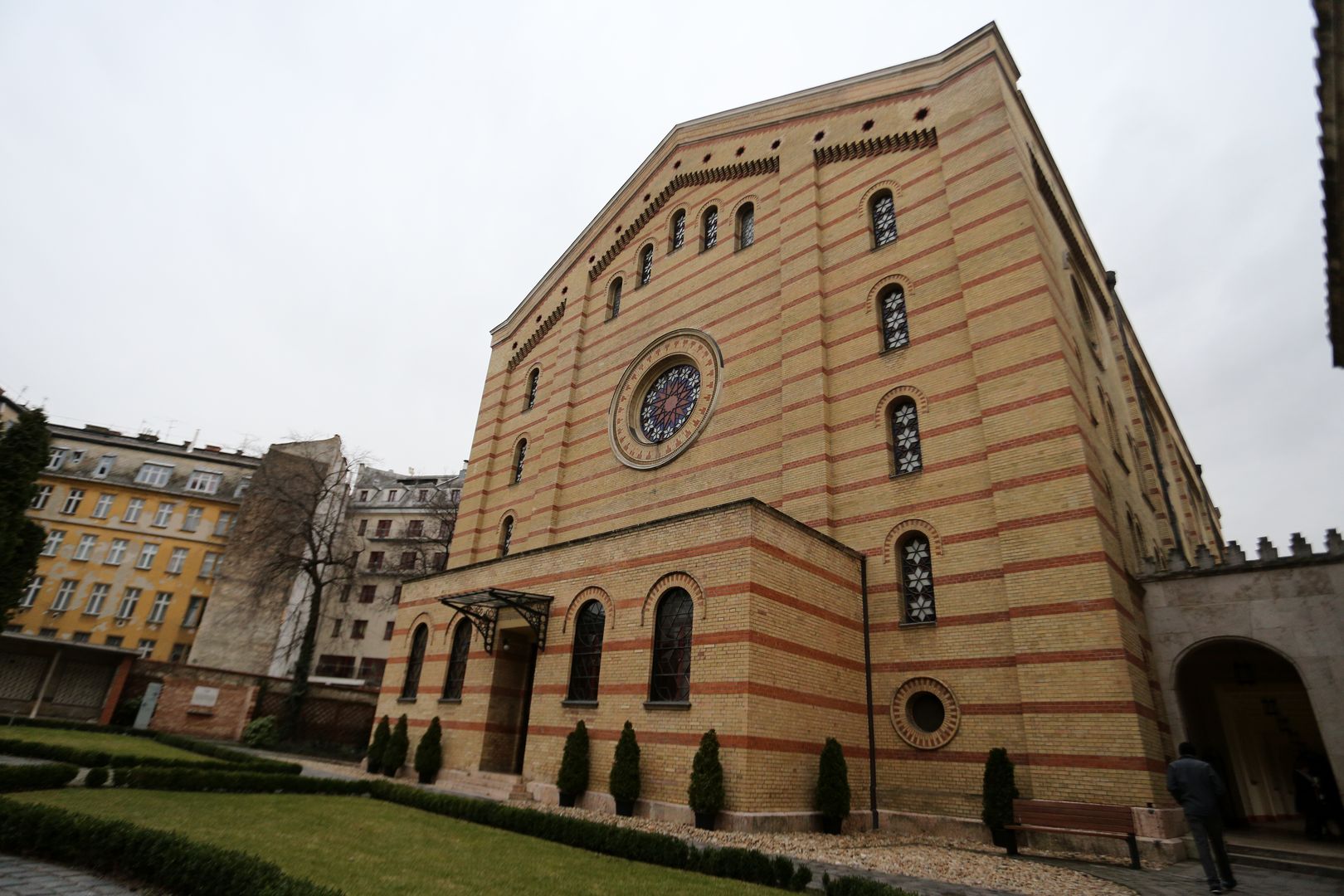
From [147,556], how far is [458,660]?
29147 mm

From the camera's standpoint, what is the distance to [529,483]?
23.4 m

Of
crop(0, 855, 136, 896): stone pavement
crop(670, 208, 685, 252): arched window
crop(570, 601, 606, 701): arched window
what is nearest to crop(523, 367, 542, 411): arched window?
crop(670, 208, 685, 252): arched window

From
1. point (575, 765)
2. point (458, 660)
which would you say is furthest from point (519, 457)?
point (575, 765)

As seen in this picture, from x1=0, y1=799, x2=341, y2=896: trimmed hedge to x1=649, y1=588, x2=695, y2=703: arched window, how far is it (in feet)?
24.1

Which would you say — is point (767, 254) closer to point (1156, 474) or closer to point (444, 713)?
point (1156, 474)

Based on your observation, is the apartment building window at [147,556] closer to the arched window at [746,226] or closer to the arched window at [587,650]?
the arched window at [587,650]

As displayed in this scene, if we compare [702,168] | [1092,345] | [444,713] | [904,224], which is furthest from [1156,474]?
[444,713]

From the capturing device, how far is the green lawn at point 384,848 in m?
6.63

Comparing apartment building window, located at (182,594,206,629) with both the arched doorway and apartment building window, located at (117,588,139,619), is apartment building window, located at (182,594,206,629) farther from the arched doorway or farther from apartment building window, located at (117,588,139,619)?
the arched doorway

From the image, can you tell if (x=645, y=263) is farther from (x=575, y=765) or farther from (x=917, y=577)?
(x=575, y=765)

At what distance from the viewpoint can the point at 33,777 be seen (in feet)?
33.1

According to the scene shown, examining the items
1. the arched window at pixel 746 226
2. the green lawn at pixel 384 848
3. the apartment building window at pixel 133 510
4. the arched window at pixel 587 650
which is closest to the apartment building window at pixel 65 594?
the apartment building window at pixel 133 510

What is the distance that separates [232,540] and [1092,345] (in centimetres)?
4038

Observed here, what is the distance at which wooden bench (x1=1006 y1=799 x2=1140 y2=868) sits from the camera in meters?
10.2
